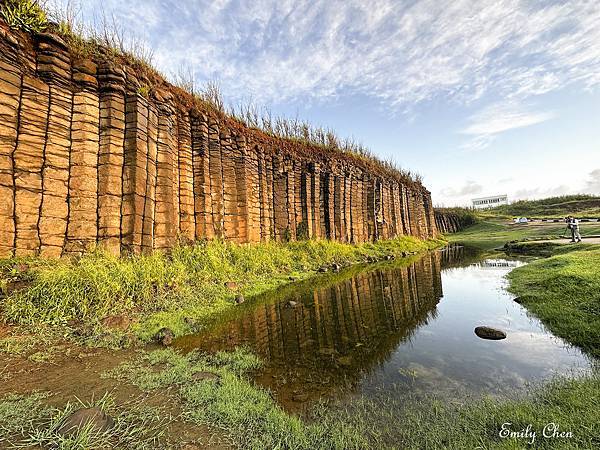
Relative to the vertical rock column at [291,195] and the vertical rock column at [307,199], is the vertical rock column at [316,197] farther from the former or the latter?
the vertical rock column at [291,195]

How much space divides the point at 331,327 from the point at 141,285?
4.43 meters

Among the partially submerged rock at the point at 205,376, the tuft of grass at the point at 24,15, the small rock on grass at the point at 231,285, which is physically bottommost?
the partially submerged rock at the point at 205,376

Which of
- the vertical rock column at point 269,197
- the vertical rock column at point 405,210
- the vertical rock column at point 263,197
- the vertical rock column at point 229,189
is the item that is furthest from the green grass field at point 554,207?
the vertical rock column at point 229,189

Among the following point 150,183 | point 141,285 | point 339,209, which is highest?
point 339,209

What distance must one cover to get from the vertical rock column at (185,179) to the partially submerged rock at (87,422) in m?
7.52

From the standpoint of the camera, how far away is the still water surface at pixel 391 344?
3582 mm

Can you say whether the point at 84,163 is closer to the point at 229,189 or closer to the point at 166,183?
the point at 166,183

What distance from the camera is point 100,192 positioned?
7336 millimetres

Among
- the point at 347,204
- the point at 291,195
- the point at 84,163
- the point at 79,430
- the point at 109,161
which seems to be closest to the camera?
the point at 79,430

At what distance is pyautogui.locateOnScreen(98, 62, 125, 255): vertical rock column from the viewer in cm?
728
